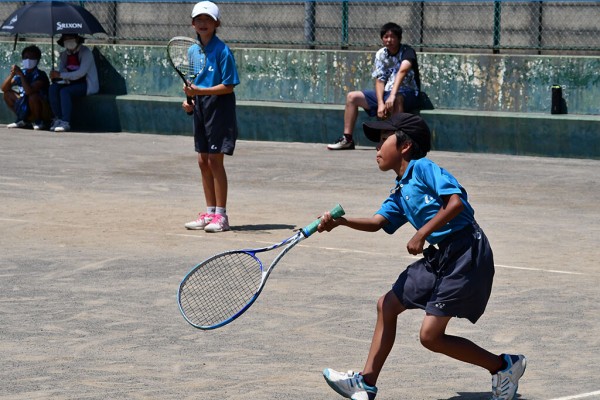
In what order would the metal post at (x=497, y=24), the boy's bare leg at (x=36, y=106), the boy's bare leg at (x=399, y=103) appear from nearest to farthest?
the boy's bare leg at (x=399, y=103) < the metal post at (x=497, y=24) < the boy's bare leg at (x=36, y=106)

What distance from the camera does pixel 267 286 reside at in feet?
26.7

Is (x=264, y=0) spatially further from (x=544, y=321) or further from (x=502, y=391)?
(x=502, y=391)

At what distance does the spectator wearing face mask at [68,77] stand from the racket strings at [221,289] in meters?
12.3

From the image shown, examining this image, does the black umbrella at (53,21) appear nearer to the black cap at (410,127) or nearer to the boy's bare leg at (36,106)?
the boy's bare leg at (36,106)

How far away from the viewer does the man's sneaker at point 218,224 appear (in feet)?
33.4

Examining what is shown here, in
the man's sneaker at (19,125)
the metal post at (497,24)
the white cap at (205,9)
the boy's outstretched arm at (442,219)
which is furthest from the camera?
the man's sneaker at (19,125)

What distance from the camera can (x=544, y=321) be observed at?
7258 millimetres

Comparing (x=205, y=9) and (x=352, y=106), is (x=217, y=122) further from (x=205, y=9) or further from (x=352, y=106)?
(x=352, y=106)

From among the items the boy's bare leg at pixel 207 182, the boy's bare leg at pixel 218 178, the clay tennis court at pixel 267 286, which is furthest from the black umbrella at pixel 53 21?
the boy's bare leg at pixel 218 178

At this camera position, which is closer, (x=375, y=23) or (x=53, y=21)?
(x=53, y=21)

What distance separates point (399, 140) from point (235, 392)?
4.37ft

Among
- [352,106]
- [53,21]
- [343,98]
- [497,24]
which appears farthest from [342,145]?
[53,21]

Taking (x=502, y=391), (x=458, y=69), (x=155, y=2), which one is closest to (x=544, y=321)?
(x=502, y=391)

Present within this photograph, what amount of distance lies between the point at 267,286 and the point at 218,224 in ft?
7.04
